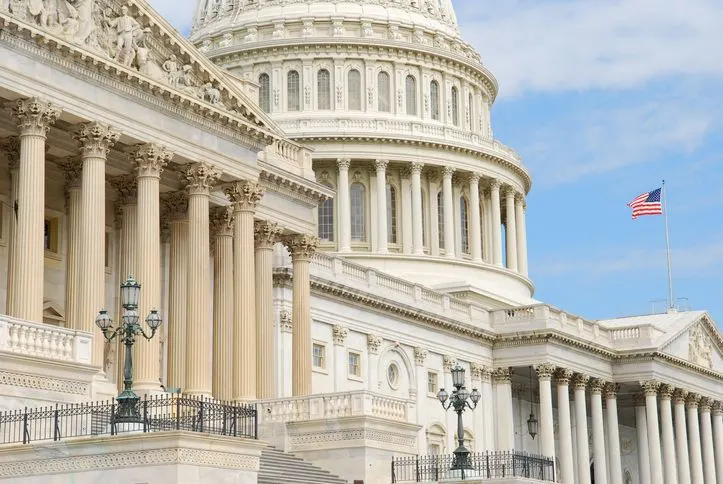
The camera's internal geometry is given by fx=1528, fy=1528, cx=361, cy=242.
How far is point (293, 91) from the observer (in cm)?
10638

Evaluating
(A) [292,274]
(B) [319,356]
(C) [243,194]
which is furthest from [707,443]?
(C) [243,194]

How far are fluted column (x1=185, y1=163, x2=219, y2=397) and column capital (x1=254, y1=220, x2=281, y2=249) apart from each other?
6.54 meters

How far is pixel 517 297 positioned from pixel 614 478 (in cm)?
1744

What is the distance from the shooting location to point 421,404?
265ft

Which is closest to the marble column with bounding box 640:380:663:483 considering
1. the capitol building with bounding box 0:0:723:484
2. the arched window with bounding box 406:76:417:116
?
the capitol building with bounding box 0:0:723:484

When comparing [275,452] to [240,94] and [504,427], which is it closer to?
[240,94]

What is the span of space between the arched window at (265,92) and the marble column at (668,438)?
32986 millimetres

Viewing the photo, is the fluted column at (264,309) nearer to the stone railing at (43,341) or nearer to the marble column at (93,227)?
the marble column at (93,227)

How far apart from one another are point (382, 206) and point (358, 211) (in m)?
2.21

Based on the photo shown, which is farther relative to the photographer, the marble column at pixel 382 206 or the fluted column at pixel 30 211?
the marble column at pixel 382 206

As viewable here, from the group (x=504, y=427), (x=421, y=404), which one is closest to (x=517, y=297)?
(x=504, y=427)

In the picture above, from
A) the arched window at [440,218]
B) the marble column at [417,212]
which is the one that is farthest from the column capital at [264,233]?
the arched window at [440,218]

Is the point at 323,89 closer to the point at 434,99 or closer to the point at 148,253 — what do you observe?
the point at 434,99

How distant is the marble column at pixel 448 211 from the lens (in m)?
104
